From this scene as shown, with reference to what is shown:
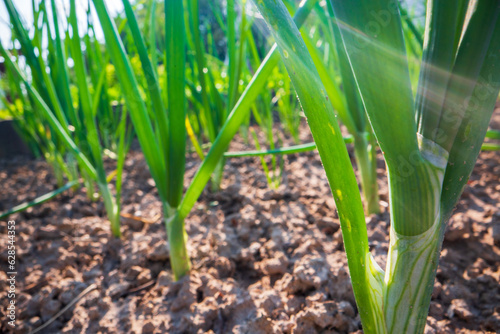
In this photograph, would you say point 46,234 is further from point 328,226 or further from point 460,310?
point 460,310

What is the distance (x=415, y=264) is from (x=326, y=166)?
0.12 metres

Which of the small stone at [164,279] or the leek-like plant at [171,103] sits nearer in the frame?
the leek-like plant at [171,103]

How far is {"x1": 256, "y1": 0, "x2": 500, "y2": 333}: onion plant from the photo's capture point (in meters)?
0.23

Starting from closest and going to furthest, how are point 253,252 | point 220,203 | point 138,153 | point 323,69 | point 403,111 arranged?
point 403,111, point 323,69, point 253,252, point 220,203, point 138,153

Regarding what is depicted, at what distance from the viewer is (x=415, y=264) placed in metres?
0.29

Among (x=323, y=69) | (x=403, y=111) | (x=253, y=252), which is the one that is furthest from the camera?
(x=253, y=252)

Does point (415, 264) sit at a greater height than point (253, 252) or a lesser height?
greater

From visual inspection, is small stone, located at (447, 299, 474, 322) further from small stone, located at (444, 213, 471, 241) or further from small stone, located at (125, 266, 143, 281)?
small stone, located at (125, 266, 143, 281)

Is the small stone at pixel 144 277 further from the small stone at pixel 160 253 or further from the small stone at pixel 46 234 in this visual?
the small stone at pixel 46 234

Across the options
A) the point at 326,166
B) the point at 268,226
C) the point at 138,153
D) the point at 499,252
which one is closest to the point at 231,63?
the point at 268,226

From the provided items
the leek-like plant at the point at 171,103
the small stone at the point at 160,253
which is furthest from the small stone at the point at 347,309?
the small stone at the point at 160,253

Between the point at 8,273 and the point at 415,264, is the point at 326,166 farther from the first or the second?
the point at 8,273

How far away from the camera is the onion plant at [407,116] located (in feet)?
0.74

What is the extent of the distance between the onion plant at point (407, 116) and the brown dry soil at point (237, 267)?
217 mm
